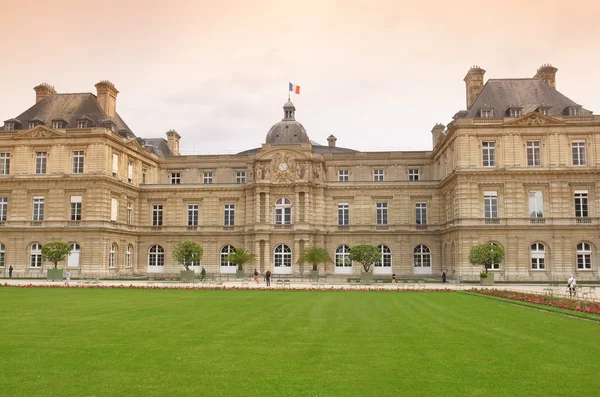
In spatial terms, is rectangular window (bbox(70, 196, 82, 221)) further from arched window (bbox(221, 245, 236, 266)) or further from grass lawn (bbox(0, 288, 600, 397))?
grass lawn (bbox(0, 288, 600, 397))

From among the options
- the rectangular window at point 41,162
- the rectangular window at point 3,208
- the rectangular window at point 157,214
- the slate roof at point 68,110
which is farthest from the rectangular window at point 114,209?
the rectangular window at point 3,208

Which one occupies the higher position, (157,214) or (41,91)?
(41,91)

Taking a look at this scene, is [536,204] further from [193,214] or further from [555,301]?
[193,214]

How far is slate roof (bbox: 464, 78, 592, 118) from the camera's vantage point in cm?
4866

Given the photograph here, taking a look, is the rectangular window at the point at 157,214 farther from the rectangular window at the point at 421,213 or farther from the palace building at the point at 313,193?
the rectangular window at the point at 421,213

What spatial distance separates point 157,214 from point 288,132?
17.2 meters

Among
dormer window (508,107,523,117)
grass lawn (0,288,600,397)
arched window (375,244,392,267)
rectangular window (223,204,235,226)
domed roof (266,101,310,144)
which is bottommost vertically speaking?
grass lawn (0,288,600,397)

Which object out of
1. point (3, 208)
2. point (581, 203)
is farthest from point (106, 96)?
point (581, 203)

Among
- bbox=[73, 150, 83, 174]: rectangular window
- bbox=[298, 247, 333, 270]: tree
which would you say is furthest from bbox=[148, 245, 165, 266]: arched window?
bbox=[298, 247, 333, 270]: tree

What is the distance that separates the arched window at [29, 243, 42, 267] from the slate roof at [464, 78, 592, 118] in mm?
42072

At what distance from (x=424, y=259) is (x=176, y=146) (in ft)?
119

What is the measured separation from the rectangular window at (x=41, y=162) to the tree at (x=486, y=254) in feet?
132

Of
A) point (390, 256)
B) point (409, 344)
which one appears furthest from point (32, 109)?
point (409, 344)

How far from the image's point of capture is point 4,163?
52562mm
